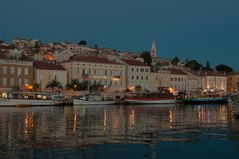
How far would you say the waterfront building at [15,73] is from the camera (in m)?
76.6

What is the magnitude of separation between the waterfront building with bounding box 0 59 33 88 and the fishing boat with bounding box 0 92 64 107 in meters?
5.57

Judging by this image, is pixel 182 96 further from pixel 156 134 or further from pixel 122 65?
pixel 156 134

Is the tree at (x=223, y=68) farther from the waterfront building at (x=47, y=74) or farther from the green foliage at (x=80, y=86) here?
the waterfront building at (x=47, y=74)

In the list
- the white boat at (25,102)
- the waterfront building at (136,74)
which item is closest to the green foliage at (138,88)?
the waterfront building at (136,74)

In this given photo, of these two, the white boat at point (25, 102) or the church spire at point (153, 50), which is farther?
the church spire at point (153, 50)

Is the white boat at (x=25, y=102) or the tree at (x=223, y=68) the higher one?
the tree at (x=223, y=68)

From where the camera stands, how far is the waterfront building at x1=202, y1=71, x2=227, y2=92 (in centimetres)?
12744

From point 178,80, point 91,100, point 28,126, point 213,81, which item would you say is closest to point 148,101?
point 91,100

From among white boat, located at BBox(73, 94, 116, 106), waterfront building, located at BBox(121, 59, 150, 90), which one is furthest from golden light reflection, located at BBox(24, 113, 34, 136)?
waterfront building, located at BBox(121, 59, 150, 90)

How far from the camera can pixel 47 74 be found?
272ft

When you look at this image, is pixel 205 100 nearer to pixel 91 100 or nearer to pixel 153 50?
pixel 91 100

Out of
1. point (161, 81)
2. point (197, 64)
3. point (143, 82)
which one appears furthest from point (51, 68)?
point (197, 64)

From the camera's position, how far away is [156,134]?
2164 cm

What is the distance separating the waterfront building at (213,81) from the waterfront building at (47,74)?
56.3 metres
